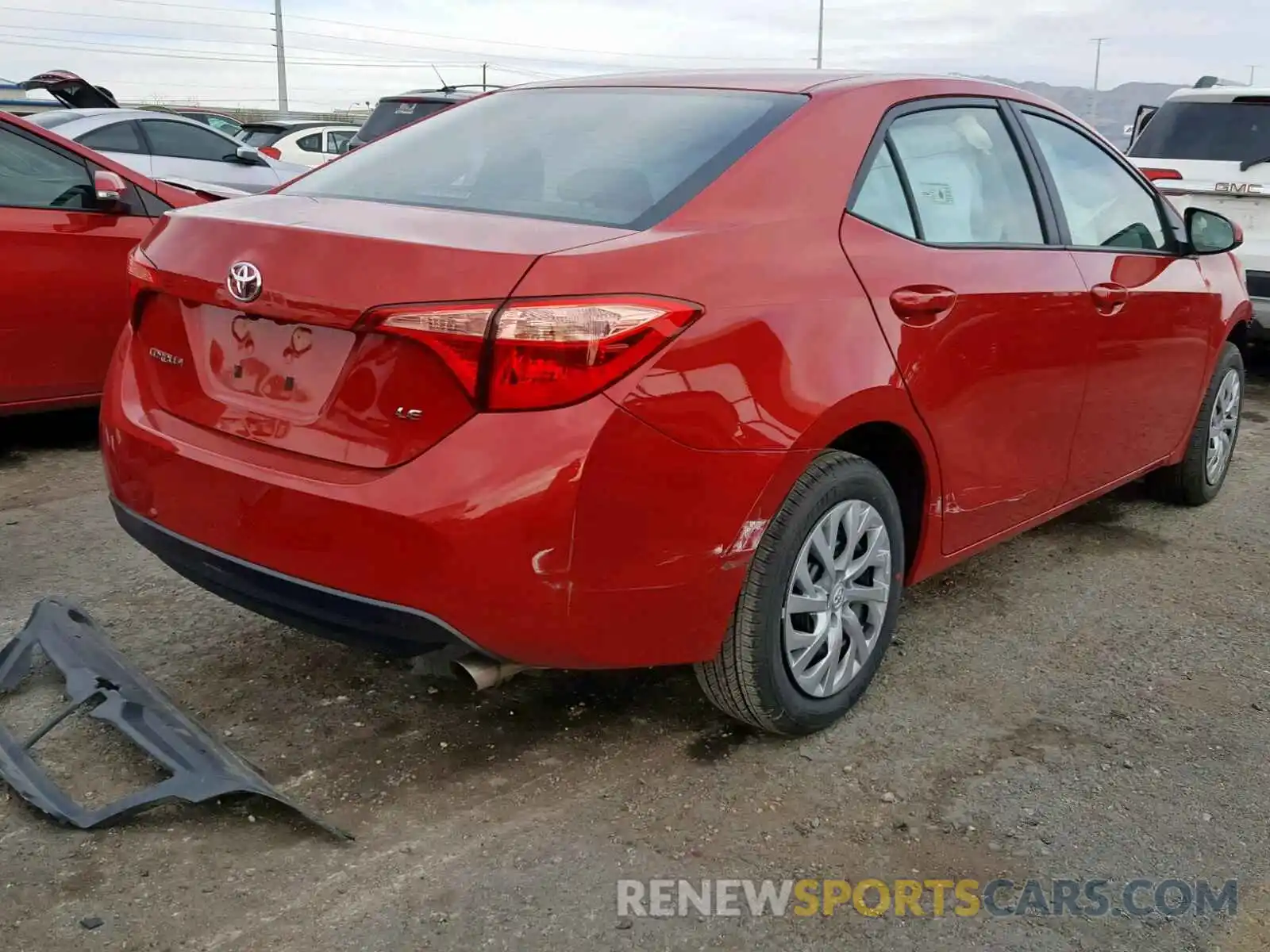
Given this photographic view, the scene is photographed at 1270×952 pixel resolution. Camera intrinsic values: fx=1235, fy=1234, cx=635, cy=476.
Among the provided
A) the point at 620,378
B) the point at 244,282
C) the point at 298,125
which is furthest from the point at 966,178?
the point at 298,125

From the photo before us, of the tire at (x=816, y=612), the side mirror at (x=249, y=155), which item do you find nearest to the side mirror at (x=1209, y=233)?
the tire at (x=816, y=612)

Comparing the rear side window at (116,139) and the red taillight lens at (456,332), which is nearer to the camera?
the red taillight lens at (456,332)

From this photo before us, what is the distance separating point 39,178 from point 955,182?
3957 millimetres

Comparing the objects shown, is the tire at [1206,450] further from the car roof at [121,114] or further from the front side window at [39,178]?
the car roof at [121,114]

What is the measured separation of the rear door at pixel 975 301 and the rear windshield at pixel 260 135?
1507 centimetres

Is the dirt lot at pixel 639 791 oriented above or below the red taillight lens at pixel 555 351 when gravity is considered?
below

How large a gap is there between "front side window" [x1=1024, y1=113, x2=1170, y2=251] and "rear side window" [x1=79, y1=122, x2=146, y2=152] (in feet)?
25.1

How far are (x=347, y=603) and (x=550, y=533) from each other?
17.4 inches

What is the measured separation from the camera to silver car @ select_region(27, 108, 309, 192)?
9273 millimetres

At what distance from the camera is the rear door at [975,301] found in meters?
2.97

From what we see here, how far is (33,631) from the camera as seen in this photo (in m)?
3.23

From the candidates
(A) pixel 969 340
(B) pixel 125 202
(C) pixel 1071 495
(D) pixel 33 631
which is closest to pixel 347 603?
→ (D) pixel 33 631

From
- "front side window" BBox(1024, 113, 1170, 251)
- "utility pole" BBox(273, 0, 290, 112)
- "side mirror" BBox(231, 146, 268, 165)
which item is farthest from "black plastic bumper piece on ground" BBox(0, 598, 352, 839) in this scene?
"utility pole" BBox(273, 0, 290, 112)

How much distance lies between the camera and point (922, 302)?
9.79 feet
